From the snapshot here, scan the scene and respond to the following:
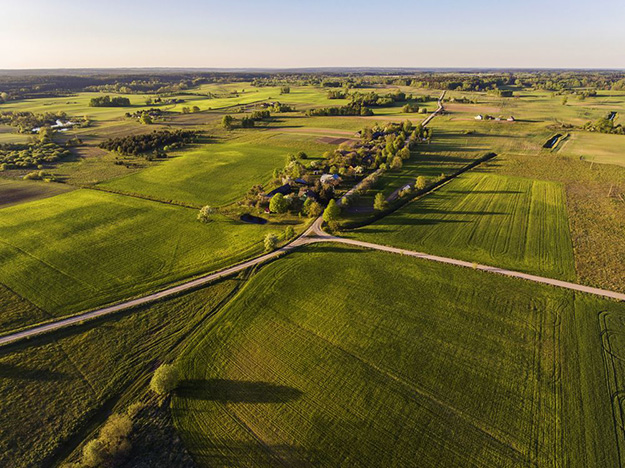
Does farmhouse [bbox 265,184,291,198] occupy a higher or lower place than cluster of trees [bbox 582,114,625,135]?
lower

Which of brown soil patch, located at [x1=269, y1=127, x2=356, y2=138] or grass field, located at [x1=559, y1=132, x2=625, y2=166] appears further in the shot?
brown soil patch, located at [x1=269, y1=127, x2=356, y2=138]

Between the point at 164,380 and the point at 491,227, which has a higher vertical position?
the point at 491,227

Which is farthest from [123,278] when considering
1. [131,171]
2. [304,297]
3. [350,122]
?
[350,122]

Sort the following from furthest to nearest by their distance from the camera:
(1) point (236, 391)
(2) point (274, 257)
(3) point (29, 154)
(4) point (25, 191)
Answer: (3) point (29, 154)
(4) point (25, 191)
(2) point (274, 257)
(1) point (236, 391)

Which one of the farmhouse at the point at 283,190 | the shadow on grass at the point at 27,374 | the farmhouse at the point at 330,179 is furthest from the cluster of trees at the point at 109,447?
the farmhouse at the point at 330,179

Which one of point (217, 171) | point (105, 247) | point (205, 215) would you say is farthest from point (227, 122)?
point (105, 247)

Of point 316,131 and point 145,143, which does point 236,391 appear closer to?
point 145,143

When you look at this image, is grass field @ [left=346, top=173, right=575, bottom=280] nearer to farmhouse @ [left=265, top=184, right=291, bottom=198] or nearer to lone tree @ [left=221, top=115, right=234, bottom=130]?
farmhouse @ [left=265, top=184, right=291, bottom=198]

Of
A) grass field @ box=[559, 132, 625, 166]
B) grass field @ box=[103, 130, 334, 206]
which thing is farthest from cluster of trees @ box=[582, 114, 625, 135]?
grass field @ box=[103, 130, 334, 206]
